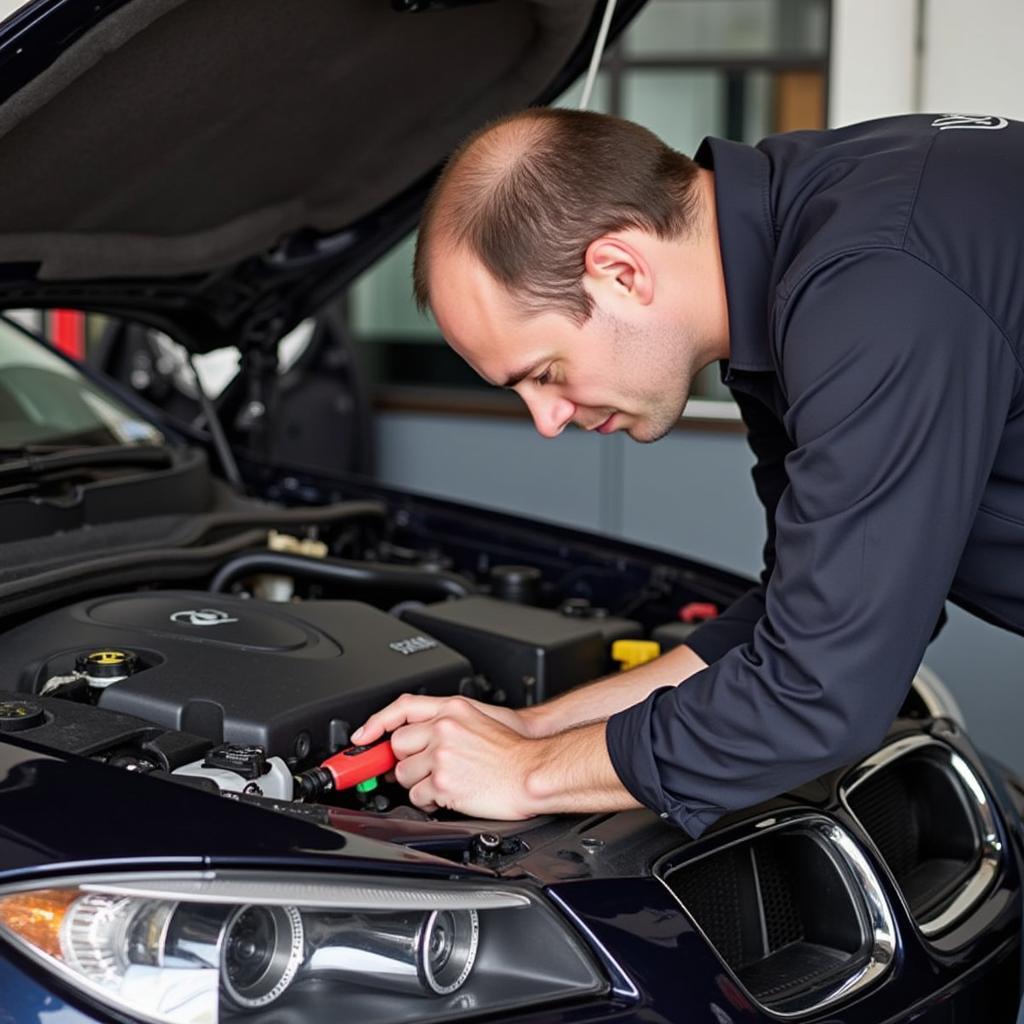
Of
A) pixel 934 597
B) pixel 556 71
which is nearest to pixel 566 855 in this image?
pixel 934 597

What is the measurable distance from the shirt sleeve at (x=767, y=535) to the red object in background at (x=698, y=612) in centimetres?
31

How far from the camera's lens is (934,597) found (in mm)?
1228

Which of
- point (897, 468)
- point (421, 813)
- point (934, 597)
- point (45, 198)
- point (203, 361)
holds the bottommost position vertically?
point (203, 361)

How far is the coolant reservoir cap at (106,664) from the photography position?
1.52 m

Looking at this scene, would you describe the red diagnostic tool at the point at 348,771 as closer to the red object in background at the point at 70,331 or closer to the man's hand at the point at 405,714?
the man's hand at the point at 405,714

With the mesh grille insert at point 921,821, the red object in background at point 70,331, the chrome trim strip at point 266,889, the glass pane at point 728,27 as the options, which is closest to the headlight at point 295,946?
the chrome trim strip at point 266,889

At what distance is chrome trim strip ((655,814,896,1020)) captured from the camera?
1.43 meters

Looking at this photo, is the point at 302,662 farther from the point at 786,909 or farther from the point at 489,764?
the point at 786,909

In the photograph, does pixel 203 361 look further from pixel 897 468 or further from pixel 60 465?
pixel 897 468

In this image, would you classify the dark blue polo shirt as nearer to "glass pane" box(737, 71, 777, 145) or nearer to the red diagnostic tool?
the red diagnostic tool

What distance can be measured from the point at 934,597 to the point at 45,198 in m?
1.23

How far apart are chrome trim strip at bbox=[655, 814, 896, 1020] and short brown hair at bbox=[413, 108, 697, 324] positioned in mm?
576

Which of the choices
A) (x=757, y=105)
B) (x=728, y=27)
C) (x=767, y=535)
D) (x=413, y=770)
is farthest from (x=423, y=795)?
(x=728, y=27)

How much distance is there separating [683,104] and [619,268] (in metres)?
4.85
